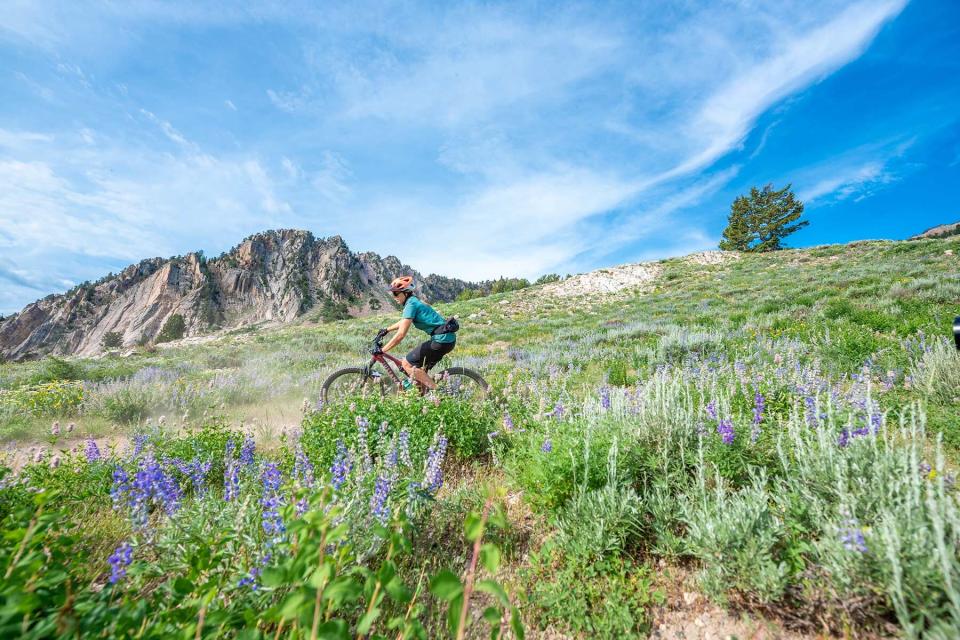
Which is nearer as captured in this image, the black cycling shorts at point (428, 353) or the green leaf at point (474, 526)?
the green leaf at point (474, 526)

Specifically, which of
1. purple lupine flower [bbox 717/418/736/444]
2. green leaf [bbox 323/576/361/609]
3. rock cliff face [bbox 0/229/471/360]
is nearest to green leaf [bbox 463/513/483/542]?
green leaf [bbox 323/576/361/609]

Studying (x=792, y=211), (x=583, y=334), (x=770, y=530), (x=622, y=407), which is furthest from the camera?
(x=792, y=211)

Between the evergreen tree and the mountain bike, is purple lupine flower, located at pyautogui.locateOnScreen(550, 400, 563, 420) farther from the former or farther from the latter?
the evergreen tree

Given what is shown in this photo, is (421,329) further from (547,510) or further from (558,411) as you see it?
(547,510)

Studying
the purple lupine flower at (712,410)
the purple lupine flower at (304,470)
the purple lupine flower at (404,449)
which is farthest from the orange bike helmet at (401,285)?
the purple lupine flower at (712,410)

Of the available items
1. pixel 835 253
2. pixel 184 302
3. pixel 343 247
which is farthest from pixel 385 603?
pixel 343 247

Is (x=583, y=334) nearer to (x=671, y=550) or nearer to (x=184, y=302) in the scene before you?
(x=671, y=550)

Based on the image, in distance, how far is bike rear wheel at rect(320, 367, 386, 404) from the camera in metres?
6.78

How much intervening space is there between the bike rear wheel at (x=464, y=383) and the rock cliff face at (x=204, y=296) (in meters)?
91.4

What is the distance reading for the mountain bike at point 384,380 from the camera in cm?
659

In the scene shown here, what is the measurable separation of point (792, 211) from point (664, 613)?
60416 millimetres

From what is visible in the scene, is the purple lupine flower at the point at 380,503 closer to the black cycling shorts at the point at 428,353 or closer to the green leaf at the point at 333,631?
the green leaf at the point at 333,631

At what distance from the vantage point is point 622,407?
12.6 ft

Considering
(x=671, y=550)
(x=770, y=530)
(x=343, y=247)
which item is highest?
(x=343, y=247)
